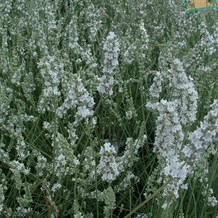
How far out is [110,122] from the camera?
1750mm

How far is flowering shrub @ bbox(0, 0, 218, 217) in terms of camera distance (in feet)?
3.55

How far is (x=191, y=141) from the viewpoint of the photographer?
0.95 metres

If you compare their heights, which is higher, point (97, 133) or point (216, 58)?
point (216, 58)

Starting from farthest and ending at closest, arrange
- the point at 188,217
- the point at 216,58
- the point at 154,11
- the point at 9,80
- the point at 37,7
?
1. the point at 154,11
2. the point at 37,7
3. the point at 216,58
4. the point at 9,80
5. the point at 188,217

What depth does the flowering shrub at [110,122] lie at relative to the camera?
1.08 meters

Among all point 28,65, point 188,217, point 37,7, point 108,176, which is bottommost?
point 188,217

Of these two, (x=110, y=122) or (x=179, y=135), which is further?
(x=110, y=122)

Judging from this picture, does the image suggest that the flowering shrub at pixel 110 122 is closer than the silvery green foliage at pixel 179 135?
No

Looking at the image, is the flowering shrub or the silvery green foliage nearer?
the silvery green foliage

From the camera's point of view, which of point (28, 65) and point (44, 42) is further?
point (28, 65)

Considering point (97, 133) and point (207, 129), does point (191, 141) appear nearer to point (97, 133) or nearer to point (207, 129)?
point (207, 129)

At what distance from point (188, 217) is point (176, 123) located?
0.52 meters

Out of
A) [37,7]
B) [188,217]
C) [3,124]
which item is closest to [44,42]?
[37,7]

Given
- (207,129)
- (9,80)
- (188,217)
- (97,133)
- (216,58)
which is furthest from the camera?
(216,58)
